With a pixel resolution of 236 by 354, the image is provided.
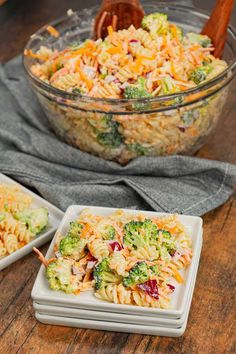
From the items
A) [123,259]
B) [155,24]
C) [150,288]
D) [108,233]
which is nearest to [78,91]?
[155,24]

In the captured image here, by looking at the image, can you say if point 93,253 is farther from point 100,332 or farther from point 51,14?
point 51,14

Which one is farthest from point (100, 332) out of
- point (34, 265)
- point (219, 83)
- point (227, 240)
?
point (219, 83)

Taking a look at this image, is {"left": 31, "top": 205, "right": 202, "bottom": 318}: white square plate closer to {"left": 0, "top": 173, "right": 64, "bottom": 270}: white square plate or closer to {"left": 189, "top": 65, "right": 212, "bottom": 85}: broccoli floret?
{"left": 0, "top": 173, "right": 64, "bottom": 270}: white square plate

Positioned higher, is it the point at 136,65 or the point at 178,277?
the point at 136,65

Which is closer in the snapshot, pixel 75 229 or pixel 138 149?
pixel 75 229

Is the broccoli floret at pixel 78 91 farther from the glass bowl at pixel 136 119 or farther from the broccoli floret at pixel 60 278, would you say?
the broccoli floret at pixel 60 278

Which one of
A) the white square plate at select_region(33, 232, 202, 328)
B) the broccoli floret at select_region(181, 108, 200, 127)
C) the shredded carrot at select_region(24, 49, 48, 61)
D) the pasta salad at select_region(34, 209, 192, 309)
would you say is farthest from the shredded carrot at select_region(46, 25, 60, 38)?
the white square plate at select_region(33, 232, 202, 328)

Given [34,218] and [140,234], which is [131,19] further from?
[140,234]
